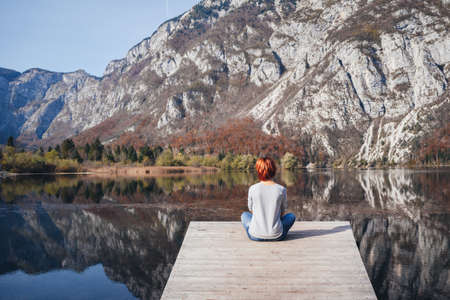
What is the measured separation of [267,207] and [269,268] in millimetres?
1472

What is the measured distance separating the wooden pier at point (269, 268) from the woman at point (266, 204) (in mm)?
393

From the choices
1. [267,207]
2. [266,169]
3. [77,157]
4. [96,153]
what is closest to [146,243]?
[267,207]

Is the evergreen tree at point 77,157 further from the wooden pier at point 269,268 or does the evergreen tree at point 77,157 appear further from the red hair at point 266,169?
the red hair at point 266,169

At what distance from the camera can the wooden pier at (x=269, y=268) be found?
7.75 metres

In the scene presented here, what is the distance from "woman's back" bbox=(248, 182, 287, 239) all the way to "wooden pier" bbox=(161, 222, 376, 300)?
1.53ft

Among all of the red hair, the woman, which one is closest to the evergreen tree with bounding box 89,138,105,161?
the woman

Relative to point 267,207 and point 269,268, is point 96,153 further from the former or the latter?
point 269,268

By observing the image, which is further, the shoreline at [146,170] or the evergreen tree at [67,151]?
the evergreen tree at [67,151]

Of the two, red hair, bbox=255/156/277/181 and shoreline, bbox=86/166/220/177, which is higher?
red hair, bbox=255/156/277/181

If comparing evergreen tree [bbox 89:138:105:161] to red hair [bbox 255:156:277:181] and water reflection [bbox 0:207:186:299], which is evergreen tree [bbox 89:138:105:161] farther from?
red hair [bbox 255:156:277:181]

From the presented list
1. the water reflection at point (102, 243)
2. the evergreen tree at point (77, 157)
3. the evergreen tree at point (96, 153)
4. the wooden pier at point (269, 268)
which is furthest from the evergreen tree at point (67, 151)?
the wooden pier at point (269, 268)

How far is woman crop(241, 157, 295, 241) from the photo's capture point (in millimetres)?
8844

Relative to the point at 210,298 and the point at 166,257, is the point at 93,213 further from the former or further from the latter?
the point at 210,298

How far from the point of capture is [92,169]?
103m
